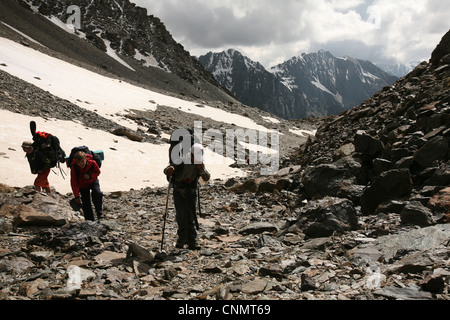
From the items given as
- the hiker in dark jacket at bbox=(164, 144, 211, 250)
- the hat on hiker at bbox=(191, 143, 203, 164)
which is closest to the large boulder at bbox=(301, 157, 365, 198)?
the hiker in dark jacket at bbox=(164, 144, 211, 250)

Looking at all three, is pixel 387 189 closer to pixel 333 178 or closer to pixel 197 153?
pixel 333 178

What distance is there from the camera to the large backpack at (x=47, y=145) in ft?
35.0

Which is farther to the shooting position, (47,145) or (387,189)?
(47,145)

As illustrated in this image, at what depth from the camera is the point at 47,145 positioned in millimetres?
10781

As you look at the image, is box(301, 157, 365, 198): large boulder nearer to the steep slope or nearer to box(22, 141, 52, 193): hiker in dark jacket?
box(22, 141, 52, 193): hiker in dark jacket

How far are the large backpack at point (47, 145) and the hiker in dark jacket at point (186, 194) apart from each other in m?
5.26

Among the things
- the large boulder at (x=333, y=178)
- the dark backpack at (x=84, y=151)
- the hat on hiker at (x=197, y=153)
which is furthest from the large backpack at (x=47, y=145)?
the large boulder at (x=333, y=178)

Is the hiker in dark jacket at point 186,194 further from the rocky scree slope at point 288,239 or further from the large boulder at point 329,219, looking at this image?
the large boulder at point 329,219

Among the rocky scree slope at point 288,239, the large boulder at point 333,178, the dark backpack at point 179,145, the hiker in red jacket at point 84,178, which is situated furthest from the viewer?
the large boulder at point 333,178

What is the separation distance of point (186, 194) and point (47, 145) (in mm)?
6128

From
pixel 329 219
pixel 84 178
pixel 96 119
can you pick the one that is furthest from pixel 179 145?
pixel 96 119

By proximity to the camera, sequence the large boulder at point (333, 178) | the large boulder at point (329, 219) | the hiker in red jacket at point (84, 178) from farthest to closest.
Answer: the large boulder at point (333, 178) → the hiker in red jacket at point (84, 178) → the large boulder at point (329, 219)

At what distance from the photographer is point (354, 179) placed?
10.8 m
